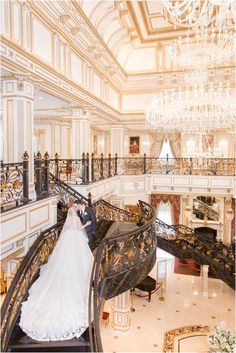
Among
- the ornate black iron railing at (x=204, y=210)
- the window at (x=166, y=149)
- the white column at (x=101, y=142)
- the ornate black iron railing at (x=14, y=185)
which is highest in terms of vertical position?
the white column at (x=101, y=142)

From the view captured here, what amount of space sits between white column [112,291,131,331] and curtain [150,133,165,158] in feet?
30.2

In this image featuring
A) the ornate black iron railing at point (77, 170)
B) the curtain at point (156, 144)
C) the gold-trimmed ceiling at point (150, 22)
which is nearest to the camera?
the ornate black iron railing at point (77, 170)

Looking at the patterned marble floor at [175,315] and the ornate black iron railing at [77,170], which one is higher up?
the ornate black iron railing at [77,170]

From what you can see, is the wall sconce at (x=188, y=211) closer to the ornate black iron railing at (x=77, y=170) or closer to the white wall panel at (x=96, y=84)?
the white wall panel at (x=96, y=84)

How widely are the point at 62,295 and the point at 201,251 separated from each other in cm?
Answer: 865

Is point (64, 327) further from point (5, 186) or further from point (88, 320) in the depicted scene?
point (5, 186)

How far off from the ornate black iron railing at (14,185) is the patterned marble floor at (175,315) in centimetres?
625

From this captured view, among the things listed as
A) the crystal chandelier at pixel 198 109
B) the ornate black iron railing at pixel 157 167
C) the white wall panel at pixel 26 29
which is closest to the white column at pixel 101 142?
the ornate black iron railing at pixel 157 167

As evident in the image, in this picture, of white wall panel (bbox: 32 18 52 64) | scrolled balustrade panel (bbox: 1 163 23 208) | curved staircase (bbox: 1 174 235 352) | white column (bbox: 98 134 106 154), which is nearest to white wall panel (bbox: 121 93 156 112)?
white column (bbox: 98 134 106 154)

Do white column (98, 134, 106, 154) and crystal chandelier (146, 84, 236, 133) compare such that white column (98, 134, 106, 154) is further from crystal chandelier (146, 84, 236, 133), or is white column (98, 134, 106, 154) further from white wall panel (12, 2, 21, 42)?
white wall panel (12, 2, 21, 42)

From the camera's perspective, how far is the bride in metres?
3.81

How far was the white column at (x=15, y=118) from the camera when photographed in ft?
18.2

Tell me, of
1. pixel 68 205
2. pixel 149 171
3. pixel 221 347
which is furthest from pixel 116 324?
pixel 149 171

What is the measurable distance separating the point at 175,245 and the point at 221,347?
5.05m
